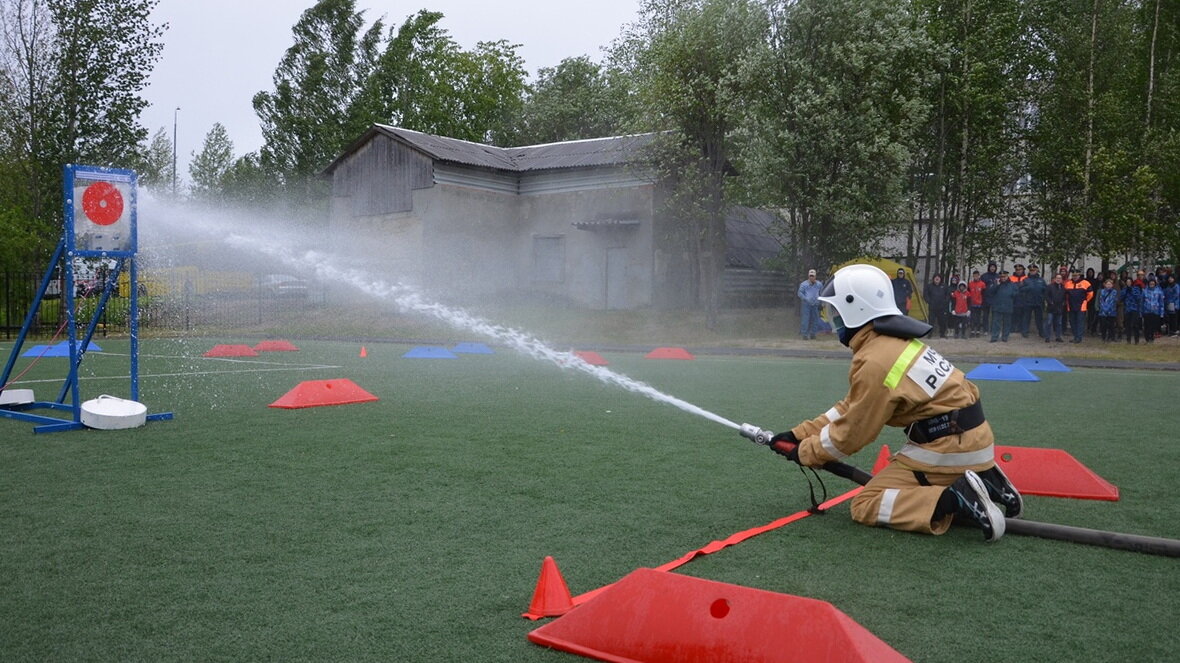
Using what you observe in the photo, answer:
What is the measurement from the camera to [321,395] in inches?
456

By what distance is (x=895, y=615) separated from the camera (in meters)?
4.24

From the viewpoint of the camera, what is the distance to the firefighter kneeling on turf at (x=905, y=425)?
557 cm

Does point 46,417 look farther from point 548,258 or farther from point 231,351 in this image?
point 548,258

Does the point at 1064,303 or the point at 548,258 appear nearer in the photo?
the point at 1064,303

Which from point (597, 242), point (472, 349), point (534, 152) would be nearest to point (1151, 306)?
point (472, 349)

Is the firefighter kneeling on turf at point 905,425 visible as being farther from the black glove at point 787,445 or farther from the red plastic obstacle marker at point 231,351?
the red plastic obstacle marker at point 231,351

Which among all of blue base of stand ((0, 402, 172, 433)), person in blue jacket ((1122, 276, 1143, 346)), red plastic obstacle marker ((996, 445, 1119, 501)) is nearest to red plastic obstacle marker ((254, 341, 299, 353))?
blue base of stand ((0, 402, 172, 433))

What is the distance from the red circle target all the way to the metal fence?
25678 mm

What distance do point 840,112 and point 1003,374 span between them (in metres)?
14.7

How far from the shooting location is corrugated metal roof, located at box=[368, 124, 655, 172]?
3594 cm

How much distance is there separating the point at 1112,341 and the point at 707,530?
24.6 meters

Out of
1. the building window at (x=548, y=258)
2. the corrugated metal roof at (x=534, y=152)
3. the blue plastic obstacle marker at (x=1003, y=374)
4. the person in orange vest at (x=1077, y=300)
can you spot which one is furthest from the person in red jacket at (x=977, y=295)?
the building window at (x=548, y=258)

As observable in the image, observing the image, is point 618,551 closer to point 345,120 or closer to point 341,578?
point 341,578

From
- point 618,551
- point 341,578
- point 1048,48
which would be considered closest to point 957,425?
point 618,551
